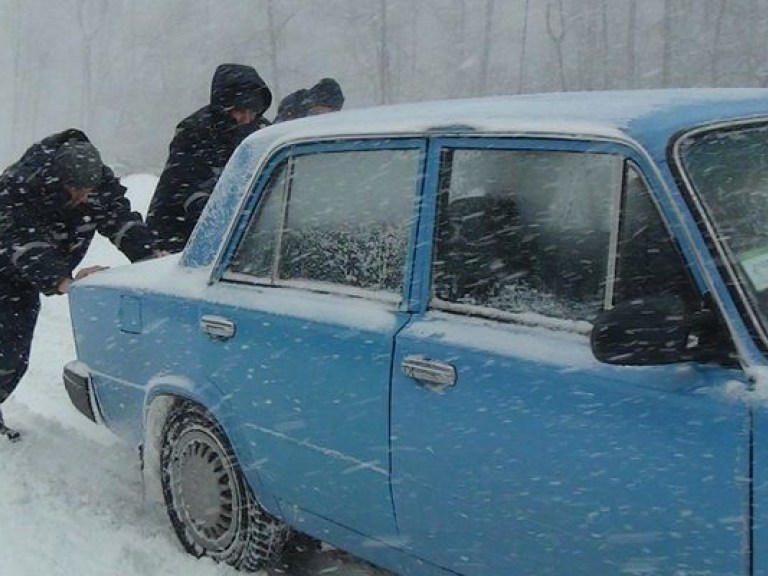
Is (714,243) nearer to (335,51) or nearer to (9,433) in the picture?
(9,433)

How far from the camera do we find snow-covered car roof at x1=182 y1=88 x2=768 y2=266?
2.29 metres

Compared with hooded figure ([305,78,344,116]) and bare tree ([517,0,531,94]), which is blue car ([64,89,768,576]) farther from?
bare tree ([517,0,531,94])

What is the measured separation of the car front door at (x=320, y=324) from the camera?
9.17ft

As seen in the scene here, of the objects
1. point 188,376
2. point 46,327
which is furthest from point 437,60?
point 188,376

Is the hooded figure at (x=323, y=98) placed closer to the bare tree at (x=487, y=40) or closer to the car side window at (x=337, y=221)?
the car side window at (x=337, y=221)

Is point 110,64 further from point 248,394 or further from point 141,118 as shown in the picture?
point 248,394

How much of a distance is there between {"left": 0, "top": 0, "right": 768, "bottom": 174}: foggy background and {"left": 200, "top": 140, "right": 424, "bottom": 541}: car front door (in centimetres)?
3938

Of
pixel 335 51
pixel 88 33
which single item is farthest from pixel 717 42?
pixel 88 33

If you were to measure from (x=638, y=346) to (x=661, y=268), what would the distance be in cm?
28

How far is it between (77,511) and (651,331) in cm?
307

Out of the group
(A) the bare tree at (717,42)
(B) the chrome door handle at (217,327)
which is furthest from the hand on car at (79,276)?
(A) the bare tree at (717,42)

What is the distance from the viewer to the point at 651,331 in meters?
1.99

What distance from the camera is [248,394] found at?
3.21m

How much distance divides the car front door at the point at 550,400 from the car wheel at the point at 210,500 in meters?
0.94
